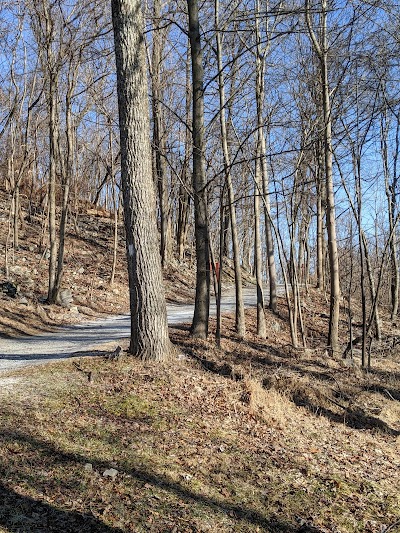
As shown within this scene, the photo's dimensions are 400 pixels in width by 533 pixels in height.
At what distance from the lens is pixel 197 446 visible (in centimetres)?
517

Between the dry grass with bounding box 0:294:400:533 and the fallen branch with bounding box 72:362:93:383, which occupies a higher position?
the fallen branch with bounding box 72:362:93:383

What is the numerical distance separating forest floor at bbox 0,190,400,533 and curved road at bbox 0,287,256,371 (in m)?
0.68

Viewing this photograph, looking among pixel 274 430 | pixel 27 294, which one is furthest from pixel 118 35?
pixel 27 294

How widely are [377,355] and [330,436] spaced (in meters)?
7.48

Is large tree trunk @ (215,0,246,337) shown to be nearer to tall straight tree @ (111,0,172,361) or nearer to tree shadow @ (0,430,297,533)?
tall straight tree @ (111,0,172,361)

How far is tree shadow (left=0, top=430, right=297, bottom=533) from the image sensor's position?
3473 mm

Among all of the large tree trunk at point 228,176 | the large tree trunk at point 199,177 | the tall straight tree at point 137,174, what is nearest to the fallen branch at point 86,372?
the tall straight tree at point 137,174

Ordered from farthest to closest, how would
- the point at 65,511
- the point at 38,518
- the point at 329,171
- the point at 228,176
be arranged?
the point at 329,171 < the point at 228,176 < the point at 65,511 < the point at 38,518

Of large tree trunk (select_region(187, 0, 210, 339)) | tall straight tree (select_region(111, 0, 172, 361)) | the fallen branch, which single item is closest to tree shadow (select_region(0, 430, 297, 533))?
the fallen branch

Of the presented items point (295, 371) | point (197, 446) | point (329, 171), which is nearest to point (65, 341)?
point (295, 371)

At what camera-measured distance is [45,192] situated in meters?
28.1

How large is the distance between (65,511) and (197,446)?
1852mm

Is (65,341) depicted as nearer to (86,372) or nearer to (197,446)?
(86,372)

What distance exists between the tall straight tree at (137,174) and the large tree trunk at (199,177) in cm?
223
